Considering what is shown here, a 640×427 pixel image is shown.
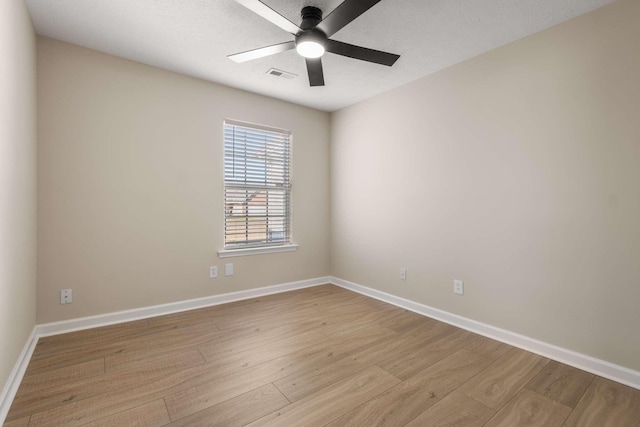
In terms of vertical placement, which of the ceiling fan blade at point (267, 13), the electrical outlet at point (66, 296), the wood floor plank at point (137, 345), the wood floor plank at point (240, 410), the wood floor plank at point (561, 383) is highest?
the ceiling fan blade at point (267, 13)

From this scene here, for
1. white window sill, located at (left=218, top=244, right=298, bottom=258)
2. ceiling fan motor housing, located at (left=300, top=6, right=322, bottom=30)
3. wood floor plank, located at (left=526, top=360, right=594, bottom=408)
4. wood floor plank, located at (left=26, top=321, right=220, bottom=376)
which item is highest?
ceiling fan motor housing, located at (left=300, top=6, right=322, bottom=30)

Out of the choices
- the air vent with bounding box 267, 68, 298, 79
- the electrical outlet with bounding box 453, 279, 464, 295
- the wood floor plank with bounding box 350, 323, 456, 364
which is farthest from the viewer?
the air vent with bounding box 267, 68, 298, 79

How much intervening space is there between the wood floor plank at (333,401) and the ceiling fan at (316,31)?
2202 millimetres

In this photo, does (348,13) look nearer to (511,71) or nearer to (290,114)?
(511,71)

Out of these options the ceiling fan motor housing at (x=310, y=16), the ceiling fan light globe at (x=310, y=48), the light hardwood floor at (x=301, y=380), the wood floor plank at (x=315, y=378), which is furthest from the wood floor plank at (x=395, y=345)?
the ceiling fan motor housing at (x=310, y=16)

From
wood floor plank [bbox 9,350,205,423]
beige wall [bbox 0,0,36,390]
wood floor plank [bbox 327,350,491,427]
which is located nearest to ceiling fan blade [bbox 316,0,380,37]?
beige wall [bbox 0,0,36,390]

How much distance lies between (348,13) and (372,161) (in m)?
2.10

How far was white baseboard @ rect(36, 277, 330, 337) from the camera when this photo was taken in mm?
2535

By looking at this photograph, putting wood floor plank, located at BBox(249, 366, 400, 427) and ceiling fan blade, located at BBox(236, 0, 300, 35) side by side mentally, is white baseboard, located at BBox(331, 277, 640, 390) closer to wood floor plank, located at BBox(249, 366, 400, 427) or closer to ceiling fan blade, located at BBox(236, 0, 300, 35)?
wood floor plank, located at BBox(249, 366, 400, 427)

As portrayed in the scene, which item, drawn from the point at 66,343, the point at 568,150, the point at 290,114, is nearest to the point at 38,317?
the point at 66,343

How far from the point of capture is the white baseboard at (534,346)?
6.34 feet

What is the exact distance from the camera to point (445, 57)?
269cm

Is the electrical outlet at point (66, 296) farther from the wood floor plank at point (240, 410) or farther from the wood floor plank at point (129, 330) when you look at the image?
the wood floor plank at point (240, 410)

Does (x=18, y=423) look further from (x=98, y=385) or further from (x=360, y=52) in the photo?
(x=360, y=52)
